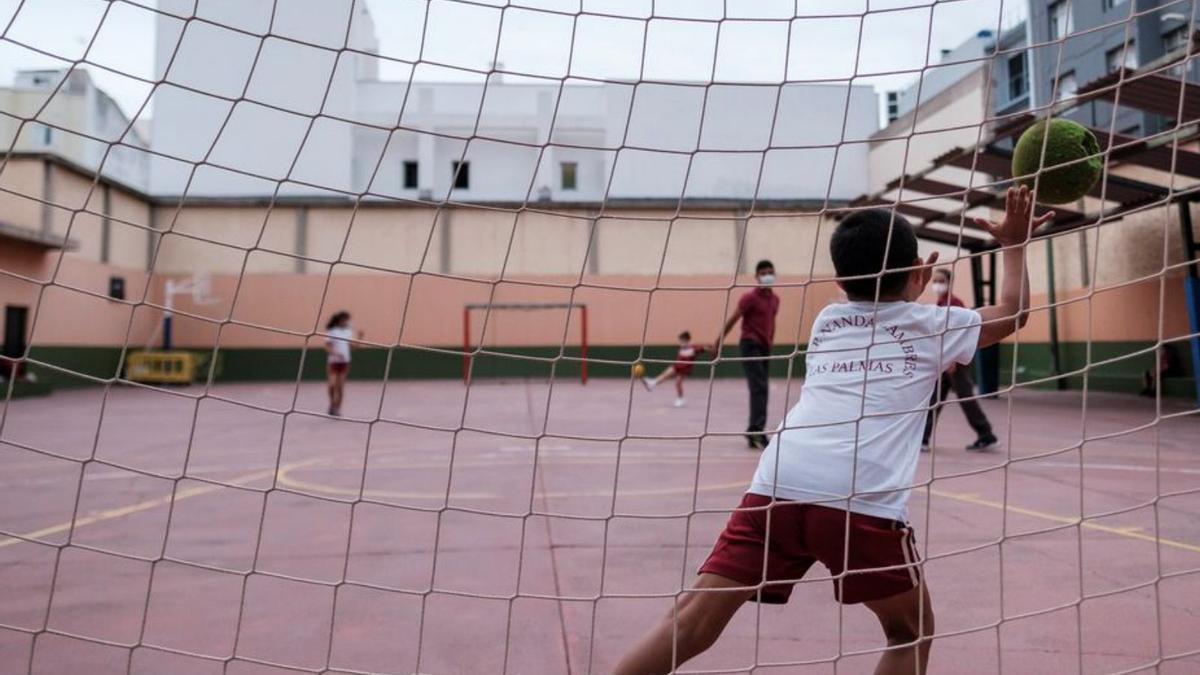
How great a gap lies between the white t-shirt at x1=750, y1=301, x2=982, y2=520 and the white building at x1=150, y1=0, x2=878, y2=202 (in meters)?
7.87

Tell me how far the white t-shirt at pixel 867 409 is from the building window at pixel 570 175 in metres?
23.9

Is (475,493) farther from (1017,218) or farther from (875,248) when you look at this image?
(1017,218)

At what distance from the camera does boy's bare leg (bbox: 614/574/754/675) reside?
160cm

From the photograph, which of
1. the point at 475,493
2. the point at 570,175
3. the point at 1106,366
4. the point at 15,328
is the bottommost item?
the point at 475,493

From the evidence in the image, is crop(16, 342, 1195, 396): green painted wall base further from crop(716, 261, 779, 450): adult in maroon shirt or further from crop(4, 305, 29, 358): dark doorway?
crop(716, 261, 779, 450): adult in maroon shirt

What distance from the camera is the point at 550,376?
7.63m

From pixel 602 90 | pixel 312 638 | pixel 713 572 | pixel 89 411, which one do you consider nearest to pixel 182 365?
pixel 89 411

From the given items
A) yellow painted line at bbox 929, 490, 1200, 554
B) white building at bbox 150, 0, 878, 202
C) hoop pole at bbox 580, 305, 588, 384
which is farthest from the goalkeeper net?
hoop pole at bbox 580, 305, 588, 384

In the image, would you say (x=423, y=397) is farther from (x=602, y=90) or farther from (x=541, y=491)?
(x=602, y=90)

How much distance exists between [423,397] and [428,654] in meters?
10.9

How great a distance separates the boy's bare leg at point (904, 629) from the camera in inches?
62.0

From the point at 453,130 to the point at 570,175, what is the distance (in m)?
3.78

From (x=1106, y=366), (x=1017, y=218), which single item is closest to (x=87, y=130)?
(x=1106, y=366)

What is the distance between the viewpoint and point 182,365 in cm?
1636
